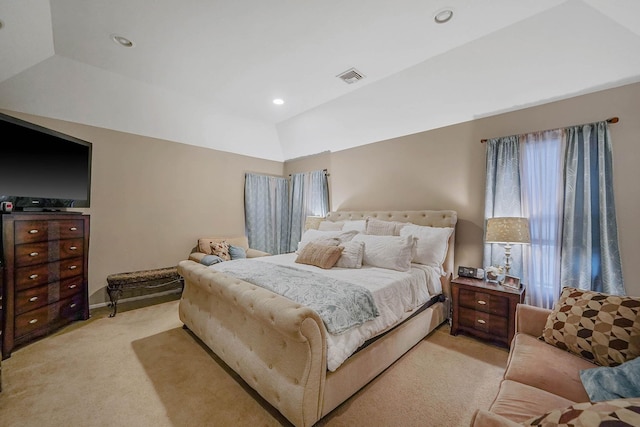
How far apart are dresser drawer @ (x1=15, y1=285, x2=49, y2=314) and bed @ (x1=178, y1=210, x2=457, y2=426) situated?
129 cm

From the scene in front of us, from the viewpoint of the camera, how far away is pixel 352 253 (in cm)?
267

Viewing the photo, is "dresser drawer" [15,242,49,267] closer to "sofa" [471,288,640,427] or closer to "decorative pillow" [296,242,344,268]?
"decorative pillow" [296,242,344,268]

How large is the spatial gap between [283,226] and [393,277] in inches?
134

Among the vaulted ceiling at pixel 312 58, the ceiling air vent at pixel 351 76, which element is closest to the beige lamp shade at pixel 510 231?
the vaulted ceiling at pixel 312 58

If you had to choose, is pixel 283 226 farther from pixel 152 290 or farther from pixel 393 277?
pixel 393 277

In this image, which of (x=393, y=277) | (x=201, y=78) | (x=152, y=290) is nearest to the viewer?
(x=393, y=277)

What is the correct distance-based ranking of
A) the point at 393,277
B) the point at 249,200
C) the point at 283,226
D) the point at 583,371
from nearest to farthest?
the point at 583,371 → the point at 393,277 → the point at 249,200 → the point at 283,226

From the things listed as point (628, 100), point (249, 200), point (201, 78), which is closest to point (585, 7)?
point (628, 100)

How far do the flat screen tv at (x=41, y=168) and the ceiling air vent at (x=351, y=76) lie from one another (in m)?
3.14

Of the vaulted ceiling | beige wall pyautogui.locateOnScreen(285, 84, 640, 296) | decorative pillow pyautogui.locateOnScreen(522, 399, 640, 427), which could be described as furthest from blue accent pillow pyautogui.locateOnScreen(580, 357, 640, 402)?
the vaulted ceiling

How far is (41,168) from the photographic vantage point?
2566mm

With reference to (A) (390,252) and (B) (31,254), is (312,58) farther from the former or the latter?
(B) (31,254)

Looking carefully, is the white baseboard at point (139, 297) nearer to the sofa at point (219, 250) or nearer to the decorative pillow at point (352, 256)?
the sofa at point (219, 250)

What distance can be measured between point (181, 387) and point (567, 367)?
240 centimetres
